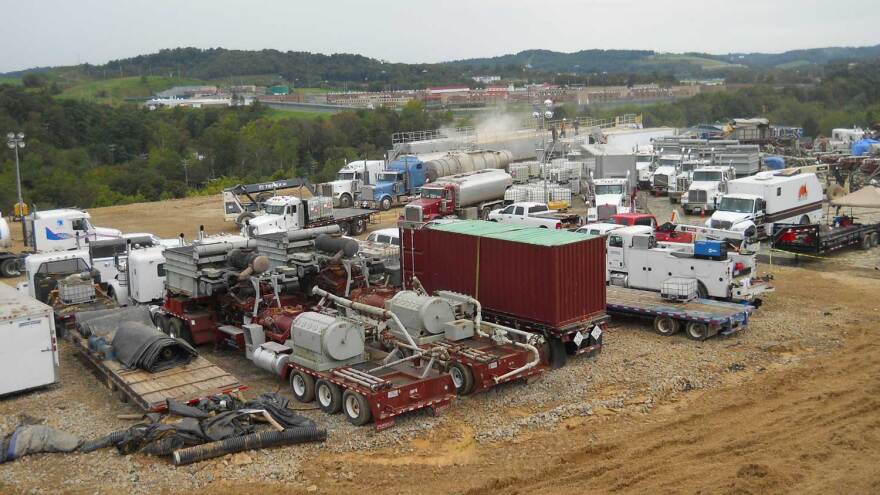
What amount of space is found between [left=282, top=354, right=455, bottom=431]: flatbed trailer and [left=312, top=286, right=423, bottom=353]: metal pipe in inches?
19.2

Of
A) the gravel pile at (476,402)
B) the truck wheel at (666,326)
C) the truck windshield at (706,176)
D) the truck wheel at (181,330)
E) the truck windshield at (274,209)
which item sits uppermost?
the truck windshield at (706,176)

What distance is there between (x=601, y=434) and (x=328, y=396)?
489 centimetres

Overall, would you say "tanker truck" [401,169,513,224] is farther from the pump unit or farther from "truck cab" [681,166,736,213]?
the pump unit

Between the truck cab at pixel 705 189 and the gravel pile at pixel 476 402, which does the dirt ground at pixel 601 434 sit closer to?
the gravel pile at pixel 476 402

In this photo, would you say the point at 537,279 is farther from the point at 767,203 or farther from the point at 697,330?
the point at 767,203

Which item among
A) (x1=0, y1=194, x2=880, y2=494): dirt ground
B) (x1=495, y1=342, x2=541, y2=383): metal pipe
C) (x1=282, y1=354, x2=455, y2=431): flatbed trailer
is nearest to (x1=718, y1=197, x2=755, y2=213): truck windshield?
(x1=0, y1=194, x2=880, y2=494): dirt ground

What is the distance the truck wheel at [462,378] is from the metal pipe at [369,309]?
788 mm

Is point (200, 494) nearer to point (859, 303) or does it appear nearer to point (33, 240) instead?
point (859, 303)

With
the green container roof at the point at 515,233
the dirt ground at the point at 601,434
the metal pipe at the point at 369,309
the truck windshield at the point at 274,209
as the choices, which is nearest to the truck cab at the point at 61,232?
the truck windshield at the point at 274,209

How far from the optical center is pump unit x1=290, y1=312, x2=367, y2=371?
15.3 m

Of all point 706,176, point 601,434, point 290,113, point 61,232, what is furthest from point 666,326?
point 290,113

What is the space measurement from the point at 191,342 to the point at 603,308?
30.7 feet

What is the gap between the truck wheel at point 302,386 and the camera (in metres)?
15.5

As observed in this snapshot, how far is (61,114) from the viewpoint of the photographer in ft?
272
